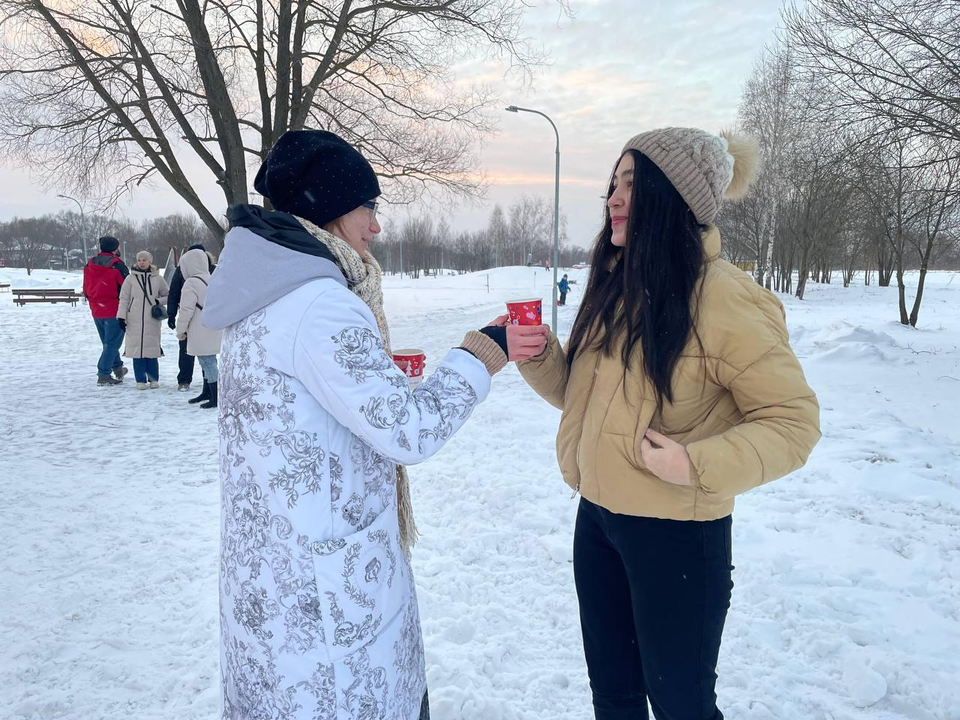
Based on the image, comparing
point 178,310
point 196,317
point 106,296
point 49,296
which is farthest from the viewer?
point 49,296

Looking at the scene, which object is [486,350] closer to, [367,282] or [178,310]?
[367,282]

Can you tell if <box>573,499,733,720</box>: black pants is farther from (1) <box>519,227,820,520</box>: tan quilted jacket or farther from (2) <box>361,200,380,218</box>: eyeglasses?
(2) <box>361,200,380,218</box>: eyeglasses

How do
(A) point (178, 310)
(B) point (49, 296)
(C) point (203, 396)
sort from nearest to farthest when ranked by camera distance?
(A) point (178, 310), (C) point (203, 396), (B) point (49, 296)

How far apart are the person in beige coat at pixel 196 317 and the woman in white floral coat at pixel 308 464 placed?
5.98m

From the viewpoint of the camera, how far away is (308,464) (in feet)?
4.33

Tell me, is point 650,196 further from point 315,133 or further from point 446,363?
point 315,133

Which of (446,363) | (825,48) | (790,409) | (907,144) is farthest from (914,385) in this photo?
(446,363)

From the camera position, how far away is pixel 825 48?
8.95 metres

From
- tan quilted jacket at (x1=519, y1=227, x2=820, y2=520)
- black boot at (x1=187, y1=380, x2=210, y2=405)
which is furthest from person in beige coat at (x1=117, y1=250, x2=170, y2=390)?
tan quilted jacket at (x1=519, y1=227, x2=820, y2=520)

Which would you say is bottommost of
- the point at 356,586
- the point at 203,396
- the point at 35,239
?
the point at 203,396

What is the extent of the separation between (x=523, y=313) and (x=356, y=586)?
35.3 inches

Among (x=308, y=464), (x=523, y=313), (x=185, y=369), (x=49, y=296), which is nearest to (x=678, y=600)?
(x=523, y=313)

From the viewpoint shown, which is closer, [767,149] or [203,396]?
[203,396]

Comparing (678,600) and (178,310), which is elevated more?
(178,310)
